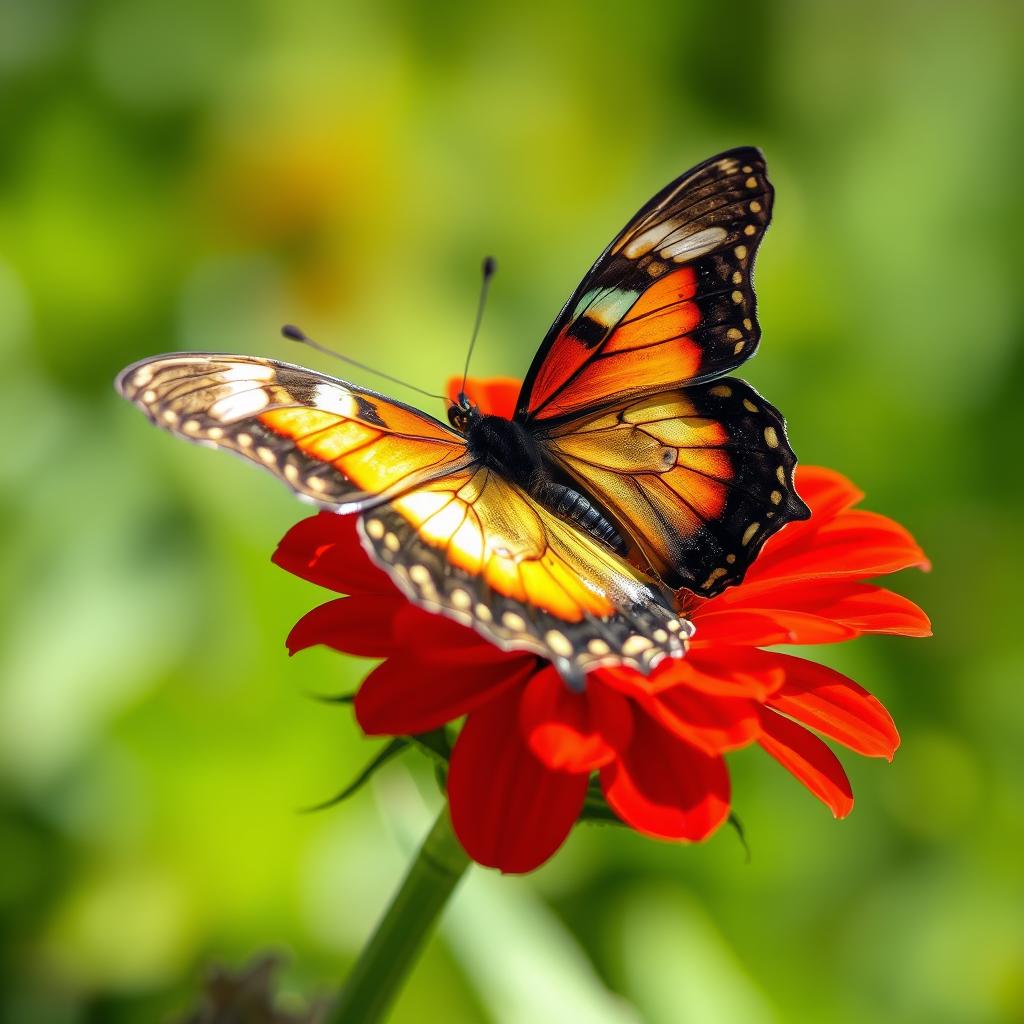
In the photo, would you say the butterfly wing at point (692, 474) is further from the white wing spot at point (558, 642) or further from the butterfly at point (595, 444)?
the white wing spot at point (558, 642)

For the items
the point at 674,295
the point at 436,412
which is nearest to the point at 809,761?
the point at 674,295

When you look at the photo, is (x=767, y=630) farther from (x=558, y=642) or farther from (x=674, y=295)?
(x=674, y=295)

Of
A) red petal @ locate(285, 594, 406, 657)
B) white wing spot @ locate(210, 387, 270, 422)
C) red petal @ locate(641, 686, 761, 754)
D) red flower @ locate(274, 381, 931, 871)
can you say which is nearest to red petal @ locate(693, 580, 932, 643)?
red flower @ locate(274, 381, 931, 871)

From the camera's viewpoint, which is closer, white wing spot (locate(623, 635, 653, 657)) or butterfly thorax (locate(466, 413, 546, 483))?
white wing spot (locate(623, 635, 653, 657))

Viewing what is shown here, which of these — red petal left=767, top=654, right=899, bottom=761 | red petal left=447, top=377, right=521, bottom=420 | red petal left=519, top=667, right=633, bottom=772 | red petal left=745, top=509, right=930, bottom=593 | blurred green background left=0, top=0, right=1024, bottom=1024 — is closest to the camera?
red petal left=519, top=667, right=633, bottom=772

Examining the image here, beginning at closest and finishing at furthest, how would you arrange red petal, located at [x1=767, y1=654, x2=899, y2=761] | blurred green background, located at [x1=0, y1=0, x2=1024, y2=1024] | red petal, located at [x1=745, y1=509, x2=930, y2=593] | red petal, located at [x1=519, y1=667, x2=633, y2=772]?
red petal, located at [x1=519, y1=667, x2=633, y2=772] < red petal, located at [x1=767, y1=654, x2=899, y2=761] < red petal, located at [x1=745, y1=509, x2=930, y2=593] < blurred green background, located at [x1=0, y1=0, x2=1024, y2=1024]

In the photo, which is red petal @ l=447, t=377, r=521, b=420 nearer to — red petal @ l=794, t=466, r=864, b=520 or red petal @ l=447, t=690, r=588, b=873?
red petal @ l=794, t=466, r=864, b=520

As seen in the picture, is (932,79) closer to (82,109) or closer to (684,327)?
(82,109)
